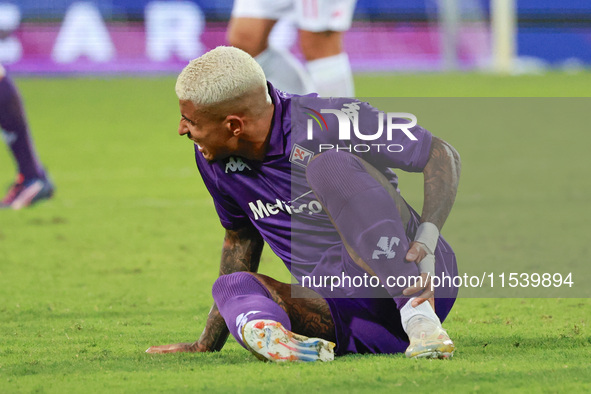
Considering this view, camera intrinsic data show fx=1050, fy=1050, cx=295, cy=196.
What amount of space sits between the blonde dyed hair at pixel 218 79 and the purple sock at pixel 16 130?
492cm

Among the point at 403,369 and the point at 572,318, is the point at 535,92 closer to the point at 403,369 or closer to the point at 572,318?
the point at 572,318

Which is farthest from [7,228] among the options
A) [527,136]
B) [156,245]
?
[527,136]

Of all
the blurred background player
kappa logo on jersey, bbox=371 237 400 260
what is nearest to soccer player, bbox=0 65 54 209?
the blurred background player

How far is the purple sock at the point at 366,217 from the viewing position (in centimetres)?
283

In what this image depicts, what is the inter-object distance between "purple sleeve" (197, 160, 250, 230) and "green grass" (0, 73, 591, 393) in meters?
0.43

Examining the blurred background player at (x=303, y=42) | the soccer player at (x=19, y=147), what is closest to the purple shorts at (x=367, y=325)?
the blurred background player at (x=303, y=42)

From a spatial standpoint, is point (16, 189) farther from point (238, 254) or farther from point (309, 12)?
point (238, 254)

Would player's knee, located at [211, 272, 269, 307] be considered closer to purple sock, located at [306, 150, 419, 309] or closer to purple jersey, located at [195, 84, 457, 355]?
purple jersey, located at [195, 84, 457, 355]

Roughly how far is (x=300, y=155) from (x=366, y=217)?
1.12 ft

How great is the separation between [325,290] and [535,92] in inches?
514

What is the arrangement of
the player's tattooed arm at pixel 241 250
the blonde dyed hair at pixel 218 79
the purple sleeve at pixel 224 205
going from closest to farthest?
the blonde dyed hair at pixel 218 79, the purple sleeve at pixel 224 205, the player's tattooed arm at pixel 241 250

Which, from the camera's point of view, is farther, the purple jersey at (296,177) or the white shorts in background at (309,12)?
the white shorts in background at (309,12)

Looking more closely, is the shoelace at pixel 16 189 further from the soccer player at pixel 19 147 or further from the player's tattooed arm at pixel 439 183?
the player's tattooed arm at pixel 439 183

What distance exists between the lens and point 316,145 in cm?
308
